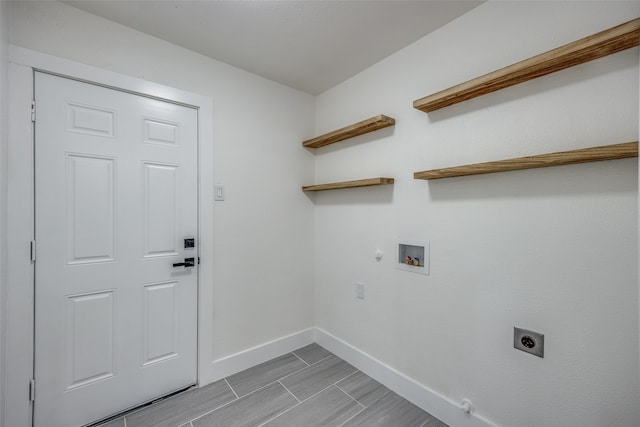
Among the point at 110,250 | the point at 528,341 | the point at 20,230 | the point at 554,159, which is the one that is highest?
the point at 554,159

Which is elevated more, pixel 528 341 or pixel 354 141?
pixel 354 141

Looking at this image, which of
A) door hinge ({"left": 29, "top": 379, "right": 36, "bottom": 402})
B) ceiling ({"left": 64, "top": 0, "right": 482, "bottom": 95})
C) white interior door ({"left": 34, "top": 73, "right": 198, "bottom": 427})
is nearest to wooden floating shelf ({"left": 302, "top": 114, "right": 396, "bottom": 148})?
ceiling ({"left": 64, "top": 0, "right": 482, "bottom": 95})

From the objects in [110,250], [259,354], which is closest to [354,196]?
[259,354]

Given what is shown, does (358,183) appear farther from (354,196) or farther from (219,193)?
(219,193)

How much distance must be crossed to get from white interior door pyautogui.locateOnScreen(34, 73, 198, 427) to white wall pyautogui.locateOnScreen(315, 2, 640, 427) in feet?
4.65

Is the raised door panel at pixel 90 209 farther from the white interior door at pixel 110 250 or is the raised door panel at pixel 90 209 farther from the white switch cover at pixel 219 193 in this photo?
the white switch cover at pixel 219 193

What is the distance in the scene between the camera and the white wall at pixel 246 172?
5.40 feet

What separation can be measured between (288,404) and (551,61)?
93.0 inches

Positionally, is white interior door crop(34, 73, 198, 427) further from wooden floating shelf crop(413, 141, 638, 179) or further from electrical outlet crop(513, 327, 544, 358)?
electrical outlet crop(513, 327, 544, 358)

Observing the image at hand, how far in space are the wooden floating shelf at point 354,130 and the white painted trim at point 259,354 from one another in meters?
1.80

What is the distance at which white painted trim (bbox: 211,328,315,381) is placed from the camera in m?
2.06

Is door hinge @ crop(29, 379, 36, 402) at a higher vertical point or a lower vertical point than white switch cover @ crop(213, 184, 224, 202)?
lower

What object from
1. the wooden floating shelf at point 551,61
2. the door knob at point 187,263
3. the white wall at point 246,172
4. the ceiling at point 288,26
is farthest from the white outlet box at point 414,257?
the door knob at point 187,263

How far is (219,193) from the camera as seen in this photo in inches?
81.3
